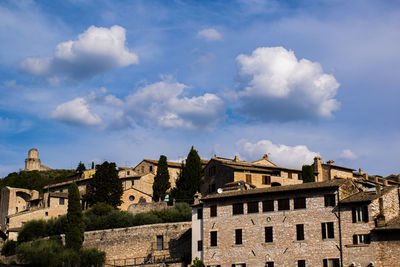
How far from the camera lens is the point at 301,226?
4800 centimetres

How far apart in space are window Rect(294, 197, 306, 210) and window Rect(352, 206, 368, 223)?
15.7ft

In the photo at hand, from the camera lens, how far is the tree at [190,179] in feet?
255

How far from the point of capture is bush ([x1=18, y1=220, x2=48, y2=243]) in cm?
7119

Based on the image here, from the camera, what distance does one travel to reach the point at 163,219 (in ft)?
217

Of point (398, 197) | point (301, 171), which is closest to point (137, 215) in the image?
point (301, 171)

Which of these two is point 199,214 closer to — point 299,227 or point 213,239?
point 213,239

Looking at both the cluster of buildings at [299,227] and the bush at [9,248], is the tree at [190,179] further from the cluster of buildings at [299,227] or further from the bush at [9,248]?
the bush at [9,248]

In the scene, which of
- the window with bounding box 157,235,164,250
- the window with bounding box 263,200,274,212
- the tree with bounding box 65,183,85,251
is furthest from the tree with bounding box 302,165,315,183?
the tree with bounding box 65,183,85,251

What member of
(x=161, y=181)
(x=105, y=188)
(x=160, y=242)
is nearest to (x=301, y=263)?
(x=160, y=242)

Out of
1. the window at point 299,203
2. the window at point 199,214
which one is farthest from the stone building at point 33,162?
the window at point 299,203

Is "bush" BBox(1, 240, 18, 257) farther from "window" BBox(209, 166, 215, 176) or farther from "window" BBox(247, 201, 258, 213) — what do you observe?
"window" BBox(247, 201, 258, 213)

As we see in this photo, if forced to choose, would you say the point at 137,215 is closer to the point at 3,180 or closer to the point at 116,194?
the point at 116,194

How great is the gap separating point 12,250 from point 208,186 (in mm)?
29152

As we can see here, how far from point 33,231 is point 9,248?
16.0ft
